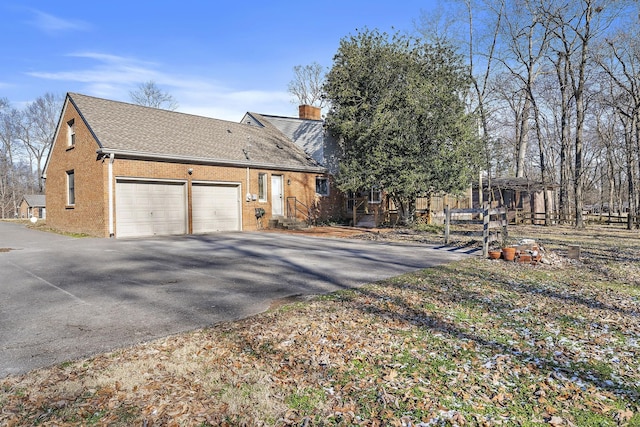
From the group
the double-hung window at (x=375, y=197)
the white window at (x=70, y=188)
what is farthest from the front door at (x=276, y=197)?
the white window at (x=70, y=188)

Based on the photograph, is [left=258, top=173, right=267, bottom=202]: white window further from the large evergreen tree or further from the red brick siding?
the large evergreen tree

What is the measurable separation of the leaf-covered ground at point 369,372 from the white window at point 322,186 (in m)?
16.5

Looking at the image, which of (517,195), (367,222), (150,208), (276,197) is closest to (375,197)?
(367,222)

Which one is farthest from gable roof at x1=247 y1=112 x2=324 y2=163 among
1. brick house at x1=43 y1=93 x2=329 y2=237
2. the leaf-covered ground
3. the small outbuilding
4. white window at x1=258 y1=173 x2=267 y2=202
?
the leaf-covered ground

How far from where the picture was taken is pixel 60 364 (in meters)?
3.53

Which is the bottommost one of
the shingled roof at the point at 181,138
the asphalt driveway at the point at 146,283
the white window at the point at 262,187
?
the asphalt driveway at the point at 146,283

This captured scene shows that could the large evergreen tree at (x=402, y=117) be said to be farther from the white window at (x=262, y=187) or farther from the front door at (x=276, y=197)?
the white window at (x=262, y=187)

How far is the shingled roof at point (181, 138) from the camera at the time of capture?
1500 cm

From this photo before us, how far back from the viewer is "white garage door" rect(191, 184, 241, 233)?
54.4 feet

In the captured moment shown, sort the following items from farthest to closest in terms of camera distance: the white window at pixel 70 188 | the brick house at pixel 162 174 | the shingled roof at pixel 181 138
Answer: the white window at pixel 70 188
the shingled roof at pixel 181 138
the brick house at pixel 162 174

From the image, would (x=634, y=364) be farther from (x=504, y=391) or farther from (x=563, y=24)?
(x=563, y=24)

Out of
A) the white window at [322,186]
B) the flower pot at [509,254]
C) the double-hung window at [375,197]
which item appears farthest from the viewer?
the double-hung window at [375,197]

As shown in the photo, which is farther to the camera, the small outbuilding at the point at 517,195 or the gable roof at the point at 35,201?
the gable roof at the point at 35,201

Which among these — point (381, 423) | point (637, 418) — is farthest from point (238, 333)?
point (637, 418)
